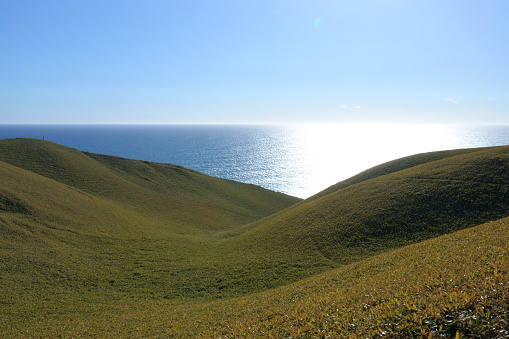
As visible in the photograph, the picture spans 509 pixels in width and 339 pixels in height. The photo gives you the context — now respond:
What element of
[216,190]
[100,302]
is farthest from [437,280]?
[216,190]

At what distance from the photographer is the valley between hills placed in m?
13.1

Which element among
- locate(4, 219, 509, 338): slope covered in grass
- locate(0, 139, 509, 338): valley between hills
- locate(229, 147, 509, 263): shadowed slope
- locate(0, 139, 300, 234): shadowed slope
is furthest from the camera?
locate(0, 139, 300, 234): shadowed slope

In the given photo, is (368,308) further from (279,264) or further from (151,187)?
(151,187)

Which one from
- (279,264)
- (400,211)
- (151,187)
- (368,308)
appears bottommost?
(279,264)

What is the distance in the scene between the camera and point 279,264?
117 feet

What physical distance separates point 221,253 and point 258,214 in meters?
47.9

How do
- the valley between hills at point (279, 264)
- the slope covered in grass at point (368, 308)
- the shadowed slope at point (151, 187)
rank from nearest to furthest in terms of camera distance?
the slope covered in grass at point (368, 308) → the valley between hills at point (279, 264) → the shadowed slope at point (151, 187)

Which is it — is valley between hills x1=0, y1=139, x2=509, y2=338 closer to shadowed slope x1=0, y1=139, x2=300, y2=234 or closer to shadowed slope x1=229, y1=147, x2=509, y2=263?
shadowed slope x1=229, y1=147, x2=509, y2=263

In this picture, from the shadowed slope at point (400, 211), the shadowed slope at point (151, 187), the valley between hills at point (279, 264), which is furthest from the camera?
the shadowed slope at point (151, 187)

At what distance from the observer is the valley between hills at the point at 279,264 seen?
1313 centimetres

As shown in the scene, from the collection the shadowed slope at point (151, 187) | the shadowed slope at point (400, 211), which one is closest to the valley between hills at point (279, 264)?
the shadowed slope at point (400, 211)

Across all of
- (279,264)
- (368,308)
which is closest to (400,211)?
(279,264)

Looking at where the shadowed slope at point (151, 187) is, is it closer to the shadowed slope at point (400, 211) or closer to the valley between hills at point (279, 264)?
the valley between hills at point (279, 264)

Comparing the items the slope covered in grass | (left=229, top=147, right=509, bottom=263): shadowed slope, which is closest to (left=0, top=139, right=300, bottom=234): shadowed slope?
(left=229, top=147, right=509, bottom=263): shadowed slope
